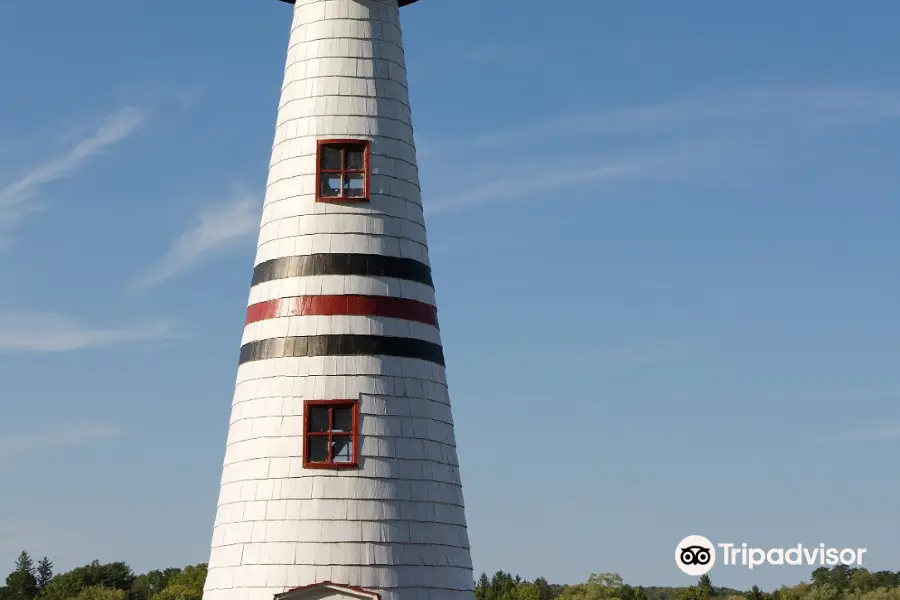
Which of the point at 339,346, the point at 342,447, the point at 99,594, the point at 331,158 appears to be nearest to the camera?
the point at 342,447

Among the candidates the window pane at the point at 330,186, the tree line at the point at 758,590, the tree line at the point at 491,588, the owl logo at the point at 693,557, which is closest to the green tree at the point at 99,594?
the tree line at the point at 491,588

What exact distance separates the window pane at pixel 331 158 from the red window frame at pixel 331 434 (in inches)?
200

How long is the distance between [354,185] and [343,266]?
1915 millimetres

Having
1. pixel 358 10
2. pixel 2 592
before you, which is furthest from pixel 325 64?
pixel 2 592

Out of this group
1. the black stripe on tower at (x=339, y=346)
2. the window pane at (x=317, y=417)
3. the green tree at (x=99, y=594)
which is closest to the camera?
the window pane at (x=317, y=417)

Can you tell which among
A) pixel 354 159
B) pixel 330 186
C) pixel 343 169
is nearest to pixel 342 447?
pixel 330 186

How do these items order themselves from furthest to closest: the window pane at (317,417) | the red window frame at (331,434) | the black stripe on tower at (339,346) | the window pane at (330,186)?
the window pane at (330,186)
the black stripe on tower at (339,346)
the window pane at (317,417)
the red window frame at (331,434)

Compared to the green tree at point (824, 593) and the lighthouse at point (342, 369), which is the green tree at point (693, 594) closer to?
the green tree at point (824, 593)

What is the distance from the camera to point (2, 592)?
404 feet

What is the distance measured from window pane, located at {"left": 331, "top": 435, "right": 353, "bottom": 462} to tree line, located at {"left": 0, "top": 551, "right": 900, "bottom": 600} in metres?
64.7

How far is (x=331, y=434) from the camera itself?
28500 mm

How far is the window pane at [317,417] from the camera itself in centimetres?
2866

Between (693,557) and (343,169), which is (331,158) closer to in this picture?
(343,169)

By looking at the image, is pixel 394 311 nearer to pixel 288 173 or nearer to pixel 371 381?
pixel 371 381
